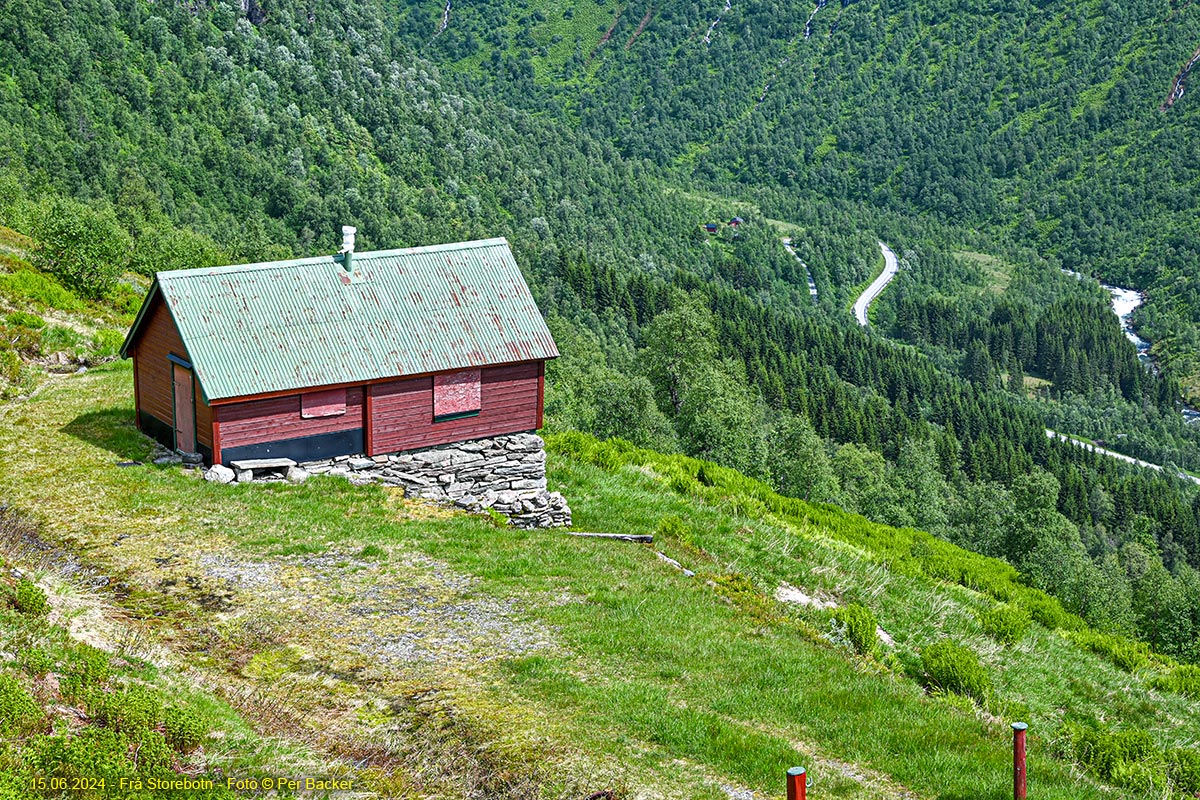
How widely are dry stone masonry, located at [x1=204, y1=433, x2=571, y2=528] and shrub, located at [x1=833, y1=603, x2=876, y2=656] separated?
9.57m

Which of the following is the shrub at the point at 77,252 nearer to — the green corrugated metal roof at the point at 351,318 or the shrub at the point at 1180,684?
the green corrugated metal roof at the point at 351,318

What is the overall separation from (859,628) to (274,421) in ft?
53.5

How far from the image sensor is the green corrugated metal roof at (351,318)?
3177 cm

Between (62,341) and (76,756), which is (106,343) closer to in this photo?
(62,341)

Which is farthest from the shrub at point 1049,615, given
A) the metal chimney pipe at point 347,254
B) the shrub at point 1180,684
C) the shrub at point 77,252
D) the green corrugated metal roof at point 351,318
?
the shrub at point 77,252

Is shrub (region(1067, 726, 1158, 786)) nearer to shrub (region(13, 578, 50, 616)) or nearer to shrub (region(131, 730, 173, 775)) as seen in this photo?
shrub (region(131, 730, 173, 775))

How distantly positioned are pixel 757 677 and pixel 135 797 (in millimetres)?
11556

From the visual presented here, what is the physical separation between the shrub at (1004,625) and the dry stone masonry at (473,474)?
41.4 feet

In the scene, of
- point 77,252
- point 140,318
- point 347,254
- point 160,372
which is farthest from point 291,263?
point 77,252

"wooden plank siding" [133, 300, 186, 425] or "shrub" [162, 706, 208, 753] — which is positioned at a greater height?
"wooden plank siding" [133, 300, 186, 425]

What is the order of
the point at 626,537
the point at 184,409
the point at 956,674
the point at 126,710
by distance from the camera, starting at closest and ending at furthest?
the point at 126,710
the point at 956,674
the point at 184,409
the point at 626,537

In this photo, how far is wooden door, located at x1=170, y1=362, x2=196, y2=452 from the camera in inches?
1259

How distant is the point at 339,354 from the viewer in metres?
32.8

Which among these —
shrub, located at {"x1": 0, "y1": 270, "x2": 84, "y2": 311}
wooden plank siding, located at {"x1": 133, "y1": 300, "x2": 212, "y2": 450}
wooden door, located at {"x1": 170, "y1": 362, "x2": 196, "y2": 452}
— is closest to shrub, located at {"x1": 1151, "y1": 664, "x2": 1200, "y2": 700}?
wooden plank siding, located at {"x1": 133, "y1": 300, "x2": 212, "y2": 450}
